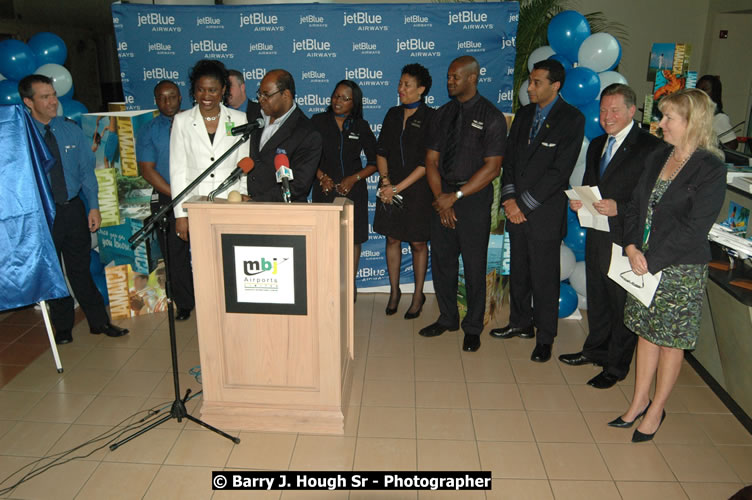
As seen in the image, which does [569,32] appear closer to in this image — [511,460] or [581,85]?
[581,85]

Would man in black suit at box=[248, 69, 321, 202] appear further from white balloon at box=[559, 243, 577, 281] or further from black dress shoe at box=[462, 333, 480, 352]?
white balloon at box=[559, 243, 577, 281]

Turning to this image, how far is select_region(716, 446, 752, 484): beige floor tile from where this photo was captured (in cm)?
288

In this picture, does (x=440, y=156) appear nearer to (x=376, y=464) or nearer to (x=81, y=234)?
(x=376, y=464)

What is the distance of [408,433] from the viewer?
125 inches

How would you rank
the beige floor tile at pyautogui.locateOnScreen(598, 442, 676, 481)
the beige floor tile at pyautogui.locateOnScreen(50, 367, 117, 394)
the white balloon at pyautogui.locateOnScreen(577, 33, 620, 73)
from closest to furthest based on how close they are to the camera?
the beige floor tile at pyautogui.locateOnScreen(598, 442, 676, 481) → the beige floor tile at pyautogui.locateOnScreen(50, 367, 117, 394) → the white balloon at pyautogui.locateOnScreen(577, 33, 620, 73)

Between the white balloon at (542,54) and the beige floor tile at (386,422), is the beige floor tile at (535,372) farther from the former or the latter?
the white balloon at (542,54)

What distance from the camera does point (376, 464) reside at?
2910 mm

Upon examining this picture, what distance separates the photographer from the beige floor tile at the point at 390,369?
3.82 meters

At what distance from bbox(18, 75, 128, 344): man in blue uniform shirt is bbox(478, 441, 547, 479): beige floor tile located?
9.56 ft

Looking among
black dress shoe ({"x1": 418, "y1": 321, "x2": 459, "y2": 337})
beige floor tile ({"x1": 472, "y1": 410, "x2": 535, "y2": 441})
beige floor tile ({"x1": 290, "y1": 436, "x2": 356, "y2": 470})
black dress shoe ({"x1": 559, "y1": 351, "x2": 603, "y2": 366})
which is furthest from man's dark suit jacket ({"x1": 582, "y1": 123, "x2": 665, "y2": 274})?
beige floor tile ({"x1": 290, "y1": 436, "x2": 356, "y2": 470})

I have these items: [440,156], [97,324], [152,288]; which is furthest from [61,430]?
[440,156]

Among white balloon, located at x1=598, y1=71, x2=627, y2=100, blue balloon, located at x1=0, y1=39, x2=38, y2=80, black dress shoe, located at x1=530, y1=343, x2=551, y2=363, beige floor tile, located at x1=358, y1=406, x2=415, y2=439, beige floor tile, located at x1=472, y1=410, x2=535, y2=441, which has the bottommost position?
beige floor tile, located at x1=472, y1=410, x2=535, y2=441

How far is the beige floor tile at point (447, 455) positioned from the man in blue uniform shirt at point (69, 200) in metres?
2.63

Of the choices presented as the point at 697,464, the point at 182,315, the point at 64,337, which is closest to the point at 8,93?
the point at 64,337
